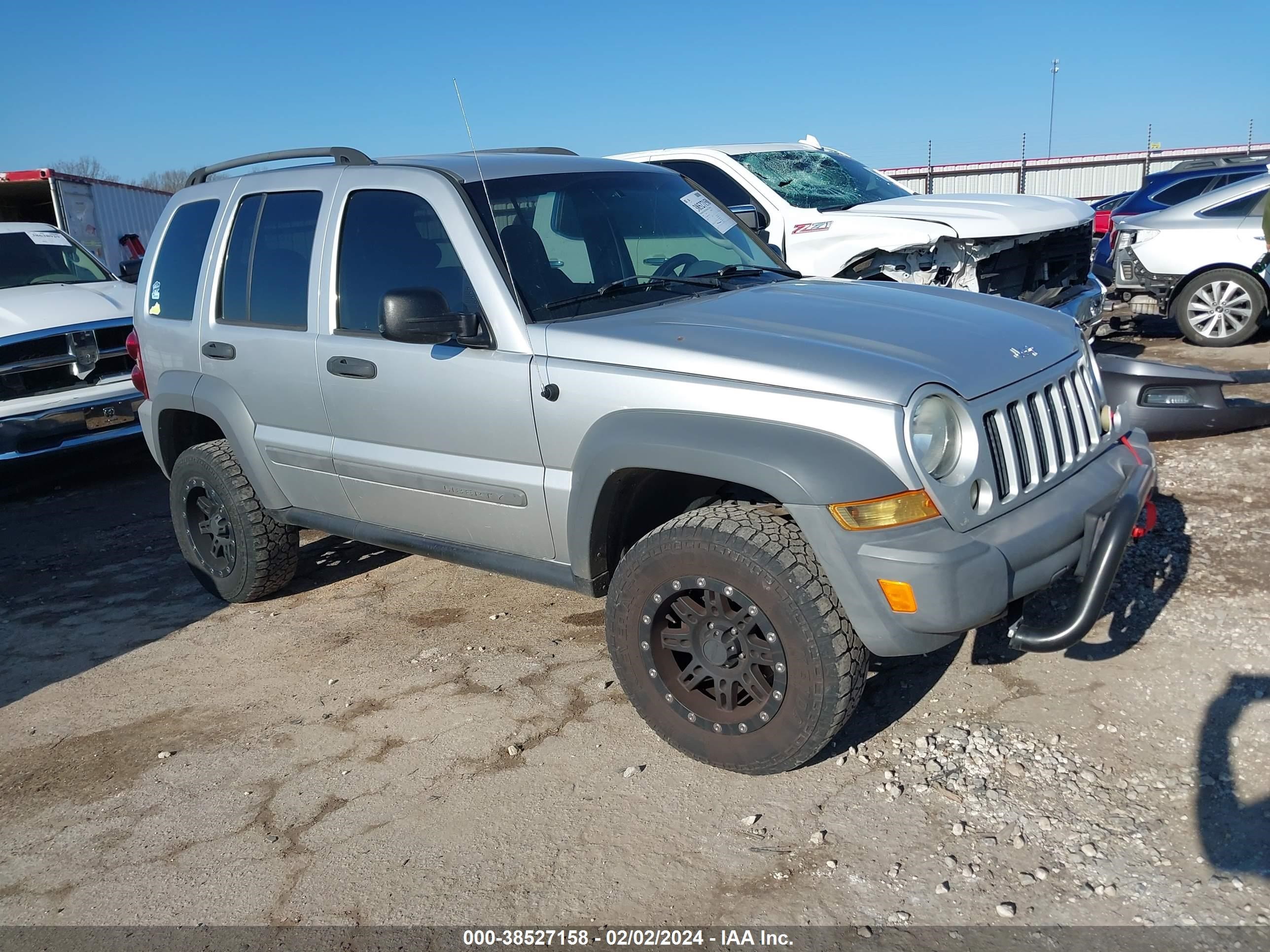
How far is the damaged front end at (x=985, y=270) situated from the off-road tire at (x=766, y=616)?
13.9ft

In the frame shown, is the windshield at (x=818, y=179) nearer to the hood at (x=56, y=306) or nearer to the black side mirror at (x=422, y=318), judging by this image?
the black side mirror at (x=422, y=318)

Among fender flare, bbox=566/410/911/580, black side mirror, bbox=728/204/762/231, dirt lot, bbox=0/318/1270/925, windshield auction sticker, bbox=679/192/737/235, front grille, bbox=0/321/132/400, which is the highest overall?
windshield auction sticker, bbox=679/192/737/235

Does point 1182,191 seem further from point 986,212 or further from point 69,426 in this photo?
point 69,426

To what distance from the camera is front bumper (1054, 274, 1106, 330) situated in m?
6.99

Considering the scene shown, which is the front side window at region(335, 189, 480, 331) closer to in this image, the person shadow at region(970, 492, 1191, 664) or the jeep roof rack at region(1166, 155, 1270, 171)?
the person shadow at region(970, 492, 1191, 664)

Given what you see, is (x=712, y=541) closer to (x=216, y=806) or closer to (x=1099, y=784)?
(x=1099, y=784)

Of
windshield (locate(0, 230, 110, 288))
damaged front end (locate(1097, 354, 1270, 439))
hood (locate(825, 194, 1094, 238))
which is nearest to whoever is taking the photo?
damaged front end (locate(1097, 354, 1270, 439))

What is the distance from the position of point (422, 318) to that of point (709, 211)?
168 centimetres

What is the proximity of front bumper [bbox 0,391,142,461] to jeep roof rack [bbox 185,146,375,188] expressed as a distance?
295cm

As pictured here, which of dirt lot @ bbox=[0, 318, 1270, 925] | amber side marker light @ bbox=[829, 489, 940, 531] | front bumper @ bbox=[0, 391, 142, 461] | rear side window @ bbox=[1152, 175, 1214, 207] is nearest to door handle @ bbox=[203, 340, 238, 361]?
dirt lot @ bbox=[0, 318, 1270, 925]

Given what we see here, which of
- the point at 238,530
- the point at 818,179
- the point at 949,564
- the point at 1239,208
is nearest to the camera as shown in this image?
the point at 949,564

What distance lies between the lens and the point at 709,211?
4.61 metres

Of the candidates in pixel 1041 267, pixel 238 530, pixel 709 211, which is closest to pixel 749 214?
pixel 1041 267

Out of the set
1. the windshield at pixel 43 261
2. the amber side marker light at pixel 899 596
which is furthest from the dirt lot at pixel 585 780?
the windshield at pixel 43 261
